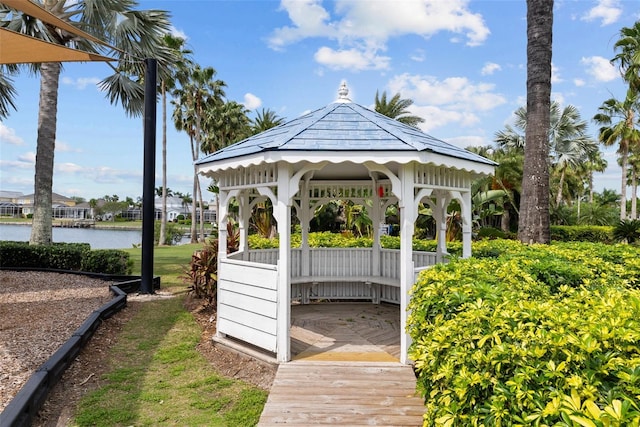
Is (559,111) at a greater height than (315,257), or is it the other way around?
(559,111)

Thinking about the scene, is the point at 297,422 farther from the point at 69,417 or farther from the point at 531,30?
the point at 531,30

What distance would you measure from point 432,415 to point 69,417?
10.5 ft

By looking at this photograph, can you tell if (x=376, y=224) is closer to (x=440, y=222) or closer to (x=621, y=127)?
(x=440, y=222)

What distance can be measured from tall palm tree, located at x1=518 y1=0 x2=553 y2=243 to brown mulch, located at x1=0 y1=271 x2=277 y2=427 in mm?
5737

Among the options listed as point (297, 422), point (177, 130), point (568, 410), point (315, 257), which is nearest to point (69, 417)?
point (297, 422)

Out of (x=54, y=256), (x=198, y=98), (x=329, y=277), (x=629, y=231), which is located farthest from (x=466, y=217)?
(x=198, y=98)

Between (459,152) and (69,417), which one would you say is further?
(459,152)

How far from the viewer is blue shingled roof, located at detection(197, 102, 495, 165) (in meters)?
4.41

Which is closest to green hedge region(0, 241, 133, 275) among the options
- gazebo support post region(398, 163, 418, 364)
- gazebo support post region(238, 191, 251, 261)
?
gazebo support post region(238, 191, 251, 261)

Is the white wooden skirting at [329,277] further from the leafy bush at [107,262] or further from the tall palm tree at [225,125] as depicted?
the tall palm tree at [225,125]

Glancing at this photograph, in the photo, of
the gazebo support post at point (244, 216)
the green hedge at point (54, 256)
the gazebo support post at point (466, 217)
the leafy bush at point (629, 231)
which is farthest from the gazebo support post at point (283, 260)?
the leafy bush at point (629, 231)

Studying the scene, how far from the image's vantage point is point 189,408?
371 centimetres

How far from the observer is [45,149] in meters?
10.6

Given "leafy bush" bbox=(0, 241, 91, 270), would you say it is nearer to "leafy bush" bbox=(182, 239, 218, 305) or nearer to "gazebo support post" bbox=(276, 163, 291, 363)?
"leafy bush" bbox=(182, 239, 218, 305)
